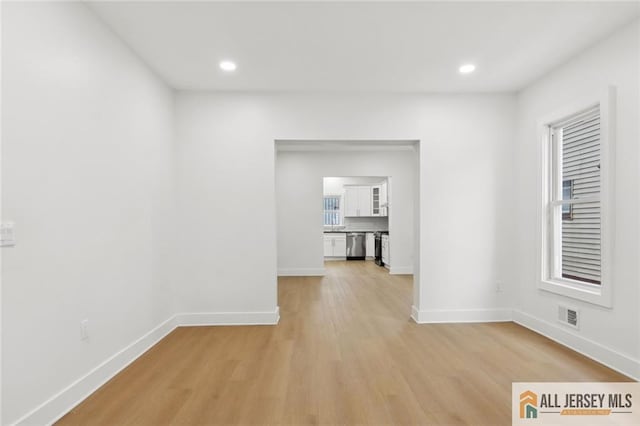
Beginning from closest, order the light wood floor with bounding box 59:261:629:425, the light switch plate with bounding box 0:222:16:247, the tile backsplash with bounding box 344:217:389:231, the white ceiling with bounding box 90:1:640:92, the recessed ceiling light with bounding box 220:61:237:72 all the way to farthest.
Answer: the light switch plate with bounding box 0:222:16:247 → the light wood floor with bounding box 59:261:629:425 → the white ceiling with bounding box 90:1:640:92 → the recessed ceiling light with bounding box 220:61:237:72 → the tile backsplash with bounding box 344:217:389:231

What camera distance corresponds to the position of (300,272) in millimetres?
6430

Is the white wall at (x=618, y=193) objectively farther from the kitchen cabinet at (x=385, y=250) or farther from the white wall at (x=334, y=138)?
the kitchen cabinet at (x=385, y=250)

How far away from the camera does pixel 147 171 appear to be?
2836 mm

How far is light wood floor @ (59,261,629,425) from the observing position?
1835 mm

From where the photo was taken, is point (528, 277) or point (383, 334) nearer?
point (383, 334)

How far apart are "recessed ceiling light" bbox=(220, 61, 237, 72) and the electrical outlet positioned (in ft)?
7.68

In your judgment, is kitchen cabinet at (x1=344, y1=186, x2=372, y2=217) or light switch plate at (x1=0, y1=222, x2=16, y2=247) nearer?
light switch plate at (x1=0, y1=222, x2=16, y2=247)

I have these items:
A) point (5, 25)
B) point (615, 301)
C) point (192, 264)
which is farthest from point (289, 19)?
point (615, 301)

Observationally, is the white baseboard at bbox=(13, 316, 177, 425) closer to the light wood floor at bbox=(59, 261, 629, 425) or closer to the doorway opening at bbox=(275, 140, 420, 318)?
the light wood floor at bbox=(59, 261, 629, 425)

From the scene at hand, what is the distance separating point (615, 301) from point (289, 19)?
327 centimetres

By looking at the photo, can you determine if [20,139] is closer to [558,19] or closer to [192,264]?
[192,264]

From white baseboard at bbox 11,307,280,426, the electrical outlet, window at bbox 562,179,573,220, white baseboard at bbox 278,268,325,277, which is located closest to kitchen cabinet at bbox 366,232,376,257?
white baseboard at bbox 278,268,325,277

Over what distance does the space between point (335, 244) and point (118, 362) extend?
6.83 m

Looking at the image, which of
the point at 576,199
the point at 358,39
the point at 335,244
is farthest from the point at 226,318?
the point at 335,244
